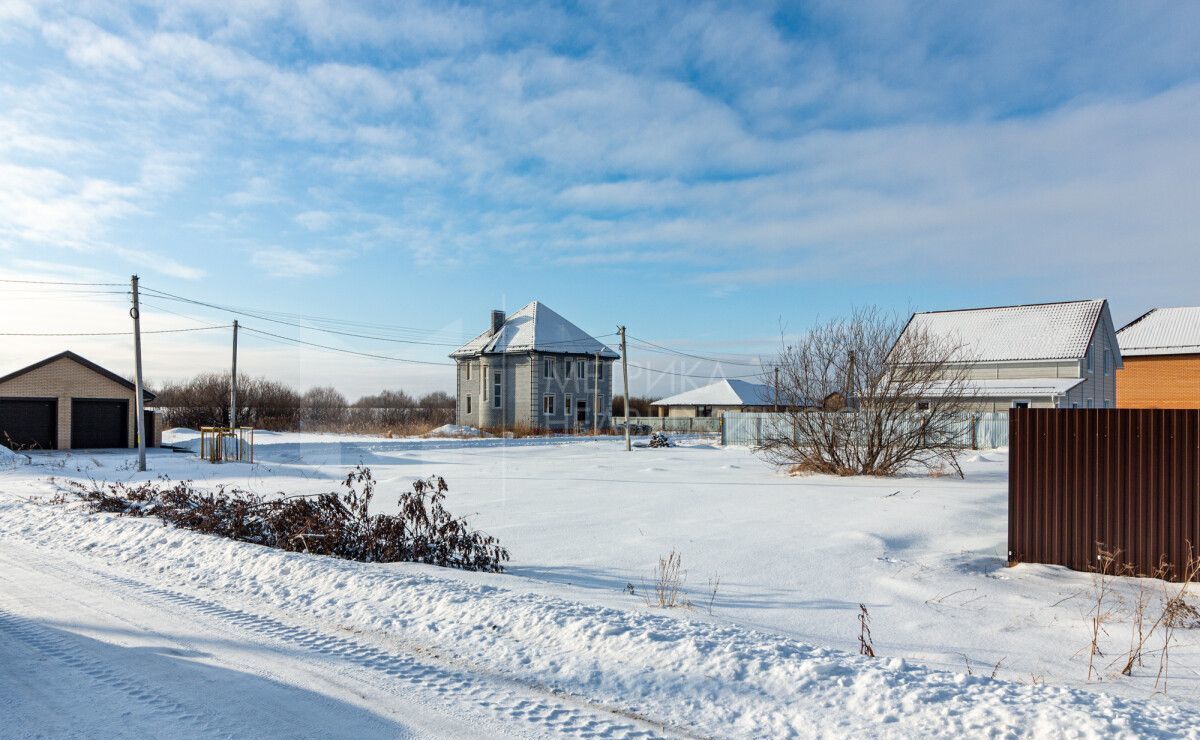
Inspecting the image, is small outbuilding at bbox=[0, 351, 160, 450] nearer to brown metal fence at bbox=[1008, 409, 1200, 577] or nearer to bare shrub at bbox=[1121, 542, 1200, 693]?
brown metal fence at bbox=[1008, 409, 1200, 577]

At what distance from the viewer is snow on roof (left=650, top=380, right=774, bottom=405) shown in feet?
212

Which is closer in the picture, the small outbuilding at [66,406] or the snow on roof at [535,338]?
the small outbuilding at [66,406]

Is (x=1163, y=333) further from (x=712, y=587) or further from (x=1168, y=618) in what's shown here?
(x=712, y=587)

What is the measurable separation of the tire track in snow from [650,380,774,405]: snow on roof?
6004 cm

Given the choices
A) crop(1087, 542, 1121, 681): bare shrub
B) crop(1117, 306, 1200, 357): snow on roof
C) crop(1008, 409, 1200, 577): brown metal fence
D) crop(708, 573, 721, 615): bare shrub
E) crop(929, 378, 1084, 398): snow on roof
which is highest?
crop(1117, 306, 1200, 357): snow on roof

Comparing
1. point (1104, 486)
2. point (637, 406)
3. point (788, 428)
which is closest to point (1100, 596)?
point (1104, 486)

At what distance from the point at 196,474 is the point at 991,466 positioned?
858 inches

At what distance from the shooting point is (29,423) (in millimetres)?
30297

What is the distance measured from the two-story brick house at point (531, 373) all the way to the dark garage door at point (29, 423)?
2338 centimetres

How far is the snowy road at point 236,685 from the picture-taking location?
163 inches

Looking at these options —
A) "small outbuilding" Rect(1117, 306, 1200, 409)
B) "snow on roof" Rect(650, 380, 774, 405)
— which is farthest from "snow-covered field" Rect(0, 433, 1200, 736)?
"snow on roof" Rect(650, 380, 774, 405)

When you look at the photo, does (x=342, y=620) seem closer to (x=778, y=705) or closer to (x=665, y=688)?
(x=665, y=688)

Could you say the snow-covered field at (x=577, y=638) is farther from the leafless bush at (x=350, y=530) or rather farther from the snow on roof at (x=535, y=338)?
the snow on roof at (x=535, y=338)

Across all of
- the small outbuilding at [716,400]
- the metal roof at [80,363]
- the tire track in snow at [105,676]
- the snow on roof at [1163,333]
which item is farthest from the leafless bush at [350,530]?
the small outbuilding at [716,400]
